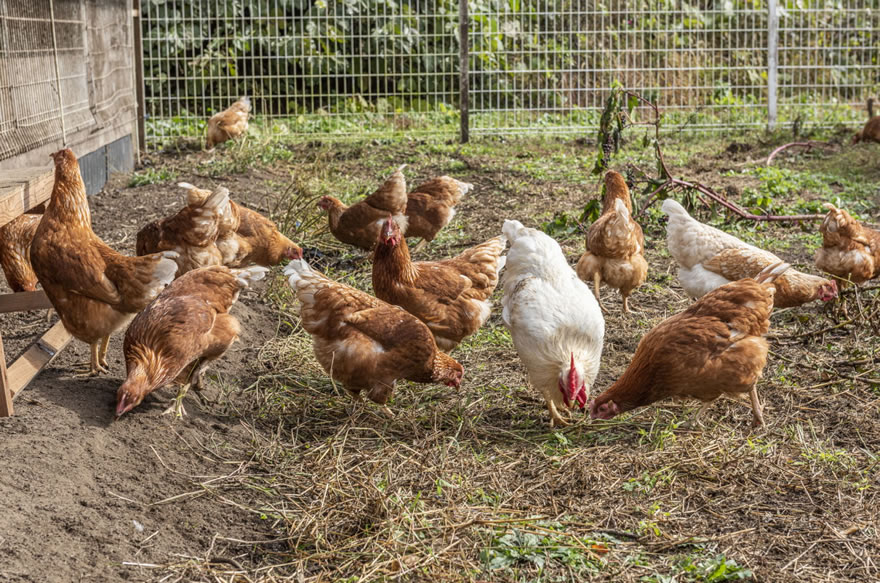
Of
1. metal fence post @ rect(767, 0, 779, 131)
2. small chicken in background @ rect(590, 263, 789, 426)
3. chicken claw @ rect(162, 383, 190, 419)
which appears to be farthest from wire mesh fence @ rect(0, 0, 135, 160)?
metal fence post @ rect(767, 0, 779, 131)

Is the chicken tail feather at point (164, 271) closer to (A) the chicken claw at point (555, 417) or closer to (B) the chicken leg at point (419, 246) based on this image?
(A) the chicken claw at point (555, 417)

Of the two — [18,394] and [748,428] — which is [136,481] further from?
[748,428]

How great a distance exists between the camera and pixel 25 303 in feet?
14.9

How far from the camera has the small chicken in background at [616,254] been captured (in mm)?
5500

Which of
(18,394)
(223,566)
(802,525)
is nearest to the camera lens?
(223,566)

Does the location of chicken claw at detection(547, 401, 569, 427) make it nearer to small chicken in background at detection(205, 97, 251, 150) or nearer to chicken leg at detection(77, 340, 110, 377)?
chicken leg at detection(77, 340, 110, 377)

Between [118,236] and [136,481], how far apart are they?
408cm

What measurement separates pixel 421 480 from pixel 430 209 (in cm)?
367

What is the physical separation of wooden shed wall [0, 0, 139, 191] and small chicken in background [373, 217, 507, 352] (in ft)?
9.18

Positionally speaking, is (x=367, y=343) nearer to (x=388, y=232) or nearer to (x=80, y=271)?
(x=388, y=232)

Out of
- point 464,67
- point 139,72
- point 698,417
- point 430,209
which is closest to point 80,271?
point 698,417

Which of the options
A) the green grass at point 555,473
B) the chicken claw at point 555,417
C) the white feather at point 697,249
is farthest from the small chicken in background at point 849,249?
the chicken claw at point 555,417

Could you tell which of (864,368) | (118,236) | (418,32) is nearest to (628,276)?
(864,368)

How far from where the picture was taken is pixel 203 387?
443 cm
